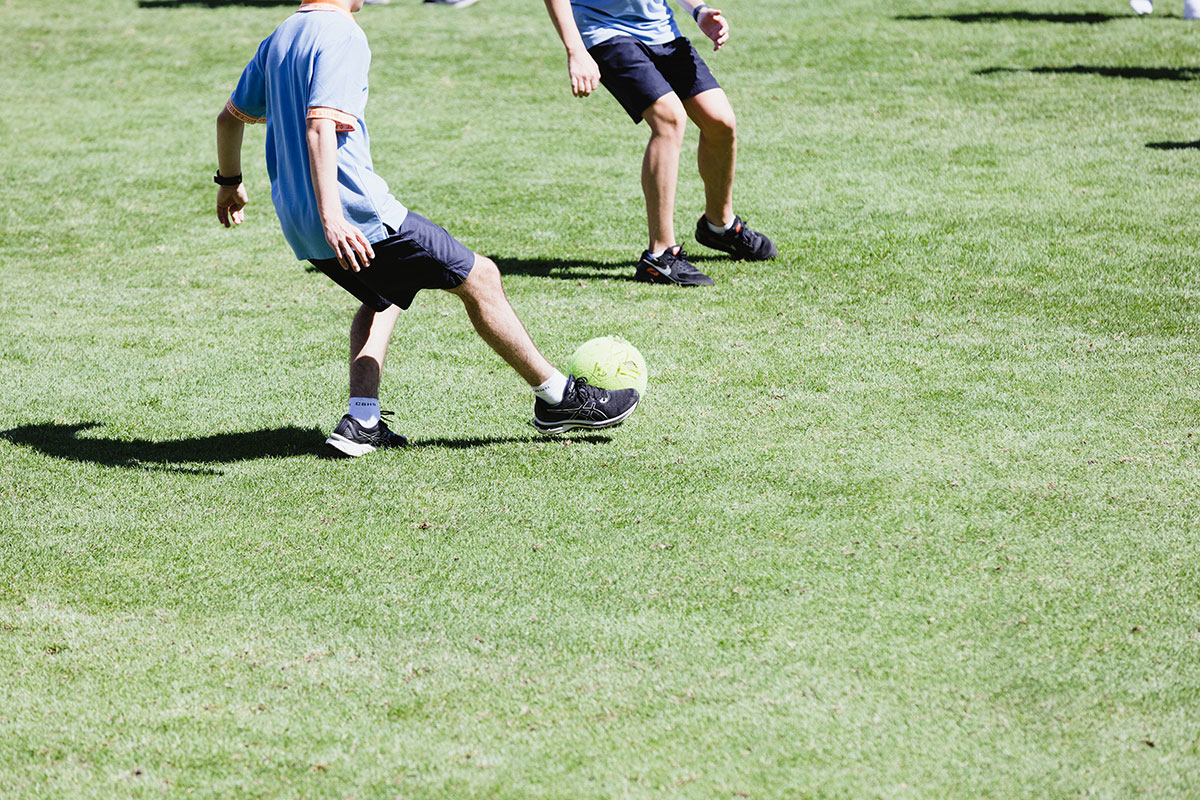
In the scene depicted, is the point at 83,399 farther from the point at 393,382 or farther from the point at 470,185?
the point at 470,185

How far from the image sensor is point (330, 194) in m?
4.06

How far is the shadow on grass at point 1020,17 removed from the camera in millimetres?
13539

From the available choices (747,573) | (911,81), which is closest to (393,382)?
(747,573)

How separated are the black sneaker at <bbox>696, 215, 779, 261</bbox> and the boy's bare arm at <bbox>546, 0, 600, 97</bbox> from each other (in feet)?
5.42

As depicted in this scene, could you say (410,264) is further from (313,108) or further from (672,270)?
(672,270)

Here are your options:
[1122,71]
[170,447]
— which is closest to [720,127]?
[170,447]

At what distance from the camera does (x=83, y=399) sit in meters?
5.28

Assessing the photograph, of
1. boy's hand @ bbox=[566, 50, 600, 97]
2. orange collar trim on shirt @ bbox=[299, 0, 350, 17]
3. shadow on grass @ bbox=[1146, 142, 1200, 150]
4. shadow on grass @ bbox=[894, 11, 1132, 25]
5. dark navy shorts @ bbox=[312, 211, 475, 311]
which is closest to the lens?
orange collar trim on shirt @ bbox=[299, 0, 350, 17]

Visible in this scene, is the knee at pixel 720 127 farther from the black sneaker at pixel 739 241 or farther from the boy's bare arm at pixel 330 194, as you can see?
the boy's bare arm at pixel 330 194

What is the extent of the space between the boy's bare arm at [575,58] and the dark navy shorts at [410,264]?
1.18m

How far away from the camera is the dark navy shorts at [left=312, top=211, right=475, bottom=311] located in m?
4.30

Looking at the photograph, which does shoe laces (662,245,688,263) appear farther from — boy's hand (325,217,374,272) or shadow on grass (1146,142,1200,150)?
shadow on grass (1146,142,1200,150)

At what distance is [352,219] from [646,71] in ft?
Result: 8.77

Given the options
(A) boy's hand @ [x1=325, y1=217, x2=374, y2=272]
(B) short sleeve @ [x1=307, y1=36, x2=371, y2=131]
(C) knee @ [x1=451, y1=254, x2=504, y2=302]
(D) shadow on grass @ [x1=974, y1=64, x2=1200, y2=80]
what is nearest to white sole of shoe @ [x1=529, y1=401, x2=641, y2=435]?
(C) knee @ [x1=451, y1=254, x2=504, y2=302]
